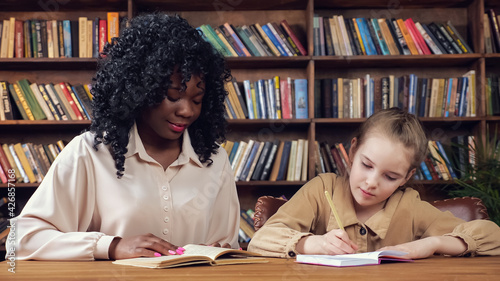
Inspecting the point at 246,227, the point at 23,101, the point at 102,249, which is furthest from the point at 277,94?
the point at 102,249

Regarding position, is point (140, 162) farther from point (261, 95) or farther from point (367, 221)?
point (261, 95)

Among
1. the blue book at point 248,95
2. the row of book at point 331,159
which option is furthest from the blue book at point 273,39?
the row of book at point 331,159

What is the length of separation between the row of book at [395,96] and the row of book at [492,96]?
9cm

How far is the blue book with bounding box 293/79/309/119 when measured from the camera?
10.7ft

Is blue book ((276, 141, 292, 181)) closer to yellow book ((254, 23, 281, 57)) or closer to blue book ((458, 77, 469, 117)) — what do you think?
yellow book ((254, 23, 281, 57))

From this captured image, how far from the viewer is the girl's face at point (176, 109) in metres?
1.47

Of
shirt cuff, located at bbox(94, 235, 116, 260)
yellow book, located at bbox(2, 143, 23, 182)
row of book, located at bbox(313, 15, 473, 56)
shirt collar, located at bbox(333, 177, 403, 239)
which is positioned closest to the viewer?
shirt cuff, located at bbox(94, 235, 116, 260)

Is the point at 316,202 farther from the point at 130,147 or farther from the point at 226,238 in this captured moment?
the point at 130,147

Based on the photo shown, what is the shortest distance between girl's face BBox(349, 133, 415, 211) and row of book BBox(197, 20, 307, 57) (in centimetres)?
174

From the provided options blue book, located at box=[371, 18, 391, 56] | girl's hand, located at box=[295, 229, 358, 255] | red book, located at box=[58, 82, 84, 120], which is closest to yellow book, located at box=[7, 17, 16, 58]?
red book, located at box=[58, 82, 84, 120]

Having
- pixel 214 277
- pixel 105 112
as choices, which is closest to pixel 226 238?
pixel 105 112

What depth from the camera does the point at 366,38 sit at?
3.30 metres

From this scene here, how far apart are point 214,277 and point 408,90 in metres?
2.59

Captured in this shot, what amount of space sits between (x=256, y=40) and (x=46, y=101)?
1.31 meters
